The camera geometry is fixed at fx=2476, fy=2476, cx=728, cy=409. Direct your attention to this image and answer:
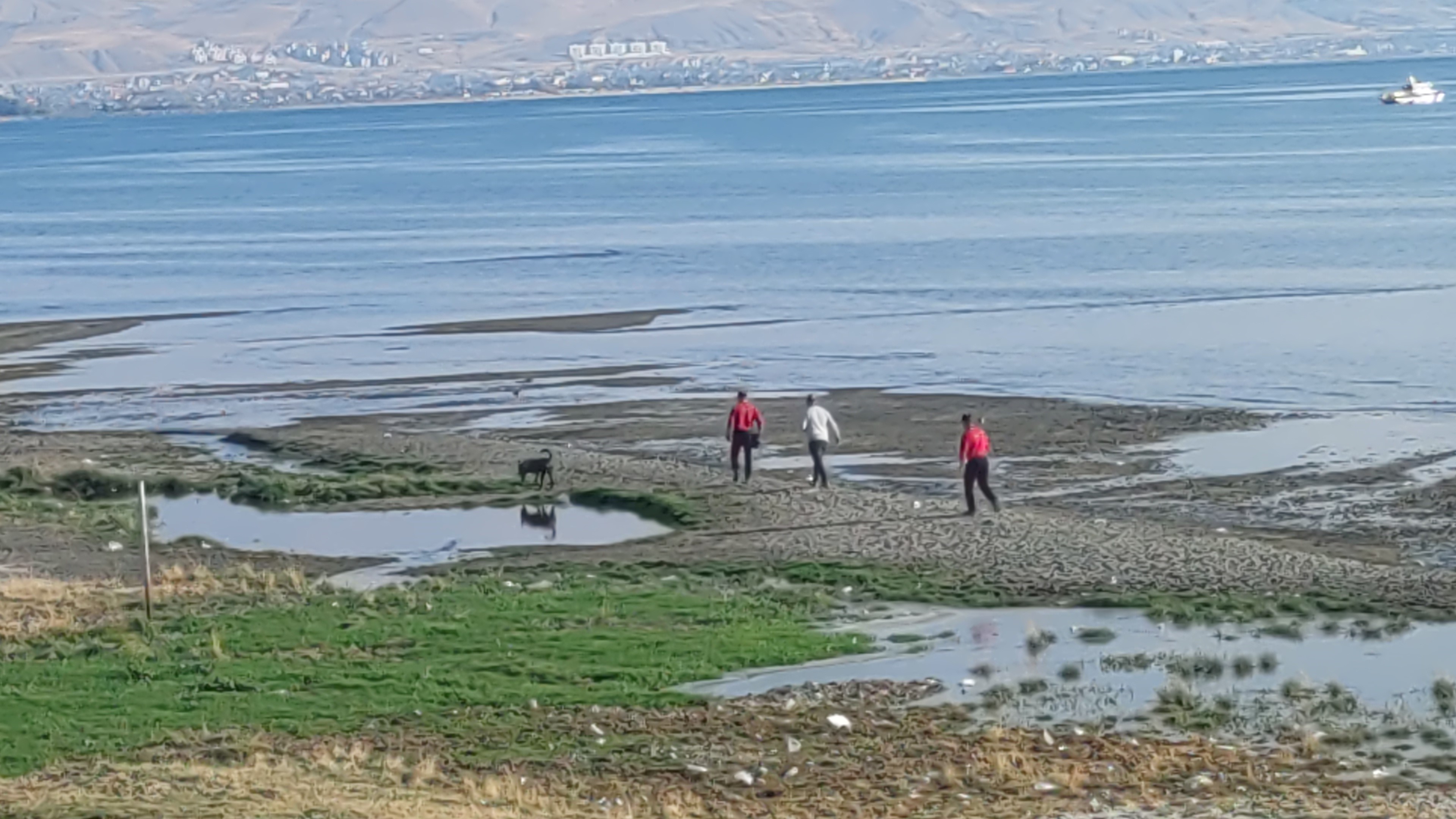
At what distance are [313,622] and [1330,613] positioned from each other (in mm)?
A: 9566

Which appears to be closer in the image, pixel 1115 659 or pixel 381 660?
pixel 381 660

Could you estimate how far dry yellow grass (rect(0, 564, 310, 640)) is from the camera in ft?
74.7

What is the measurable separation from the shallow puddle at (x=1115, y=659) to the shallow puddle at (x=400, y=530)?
6.01m

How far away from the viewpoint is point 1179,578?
82.0ft

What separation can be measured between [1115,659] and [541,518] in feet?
33.6

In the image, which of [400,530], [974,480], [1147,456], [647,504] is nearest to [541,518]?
[647,504]

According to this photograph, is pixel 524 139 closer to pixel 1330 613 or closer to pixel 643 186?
pixel 643 186

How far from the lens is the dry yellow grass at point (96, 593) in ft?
74.7

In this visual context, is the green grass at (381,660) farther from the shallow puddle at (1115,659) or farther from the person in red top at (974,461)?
the person in red top at (974,461)

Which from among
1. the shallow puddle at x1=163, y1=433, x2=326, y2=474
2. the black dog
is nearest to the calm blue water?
the shallow puddle at x1=163, y1=433, x2=326, y2=474

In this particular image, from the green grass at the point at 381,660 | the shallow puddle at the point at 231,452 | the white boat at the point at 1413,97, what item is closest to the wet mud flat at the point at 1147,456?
the shallow puddle at the point at 231,452

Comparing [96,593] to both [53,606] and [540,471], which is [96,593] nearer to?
[53,606]

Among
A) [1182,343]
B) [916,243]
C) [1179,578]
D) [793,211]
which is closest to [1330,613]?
[1179,578]

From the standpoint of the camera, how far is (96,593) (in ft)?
80.5
